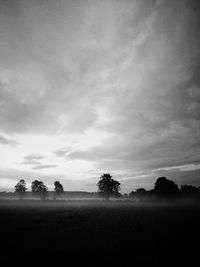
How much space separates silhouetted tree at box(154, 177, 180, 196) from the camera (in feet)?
190

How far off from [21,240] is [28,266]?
5229 millimetres

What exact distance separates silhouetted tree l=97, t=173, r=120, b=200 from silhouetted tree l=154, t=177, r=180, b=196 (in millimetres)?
27088

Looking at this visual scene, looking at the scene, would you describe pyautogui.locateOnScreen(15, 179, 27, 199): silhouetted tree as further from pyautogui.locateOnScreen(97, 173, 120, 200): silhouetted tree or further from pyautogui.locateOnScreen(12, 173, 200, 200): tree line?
pyautogui.locateOnScreen(97, 173, 120, 200): silhouetted tree

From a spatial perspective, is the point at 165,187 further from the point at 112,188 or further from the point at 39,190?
the point at 39,190

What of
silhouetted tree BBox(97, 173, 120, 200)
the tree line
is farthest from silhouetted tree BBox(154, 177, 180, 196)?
silhouetted tree BBox(97, 173, 120, 200)

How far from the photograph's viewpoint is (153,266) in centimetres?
826

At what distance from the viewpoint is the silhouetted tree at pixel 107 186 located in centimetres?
8369

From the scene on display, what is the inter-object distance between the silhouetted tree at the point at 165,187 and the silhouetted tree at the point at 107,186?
2709cm

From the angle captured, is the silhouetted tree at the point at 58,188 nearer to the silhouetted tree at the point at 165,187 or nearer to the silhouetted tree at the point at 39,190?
the silhouetted tree at the point at 39,190

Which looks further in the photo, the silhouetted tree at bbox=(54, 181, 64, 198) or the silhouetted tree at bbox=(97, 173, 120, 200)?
the silhouetted tree at bbox=(54, 181, 64, 198)

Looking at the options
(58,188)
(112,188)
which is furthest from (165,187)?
(58,188)

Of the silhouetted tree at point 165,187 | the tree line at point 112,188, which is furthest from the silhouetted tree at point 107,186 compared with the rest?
the silhouetted tree at point 165,187

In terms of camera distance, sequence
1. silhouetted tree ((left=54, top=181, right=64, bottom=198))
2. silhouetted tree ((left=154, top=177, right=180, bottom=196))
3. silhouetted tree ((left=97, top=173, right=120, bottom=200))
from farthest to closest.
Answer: silhouetted tree ((left=54, top=181, right=64, bottom=198)), silhouetted tree ((left=97, top=173, right=120, bottom=200)), silhouetted tree ((left=154, top=177, right=180, bottom=196))

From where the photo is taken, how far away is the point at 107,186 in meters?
83.6
